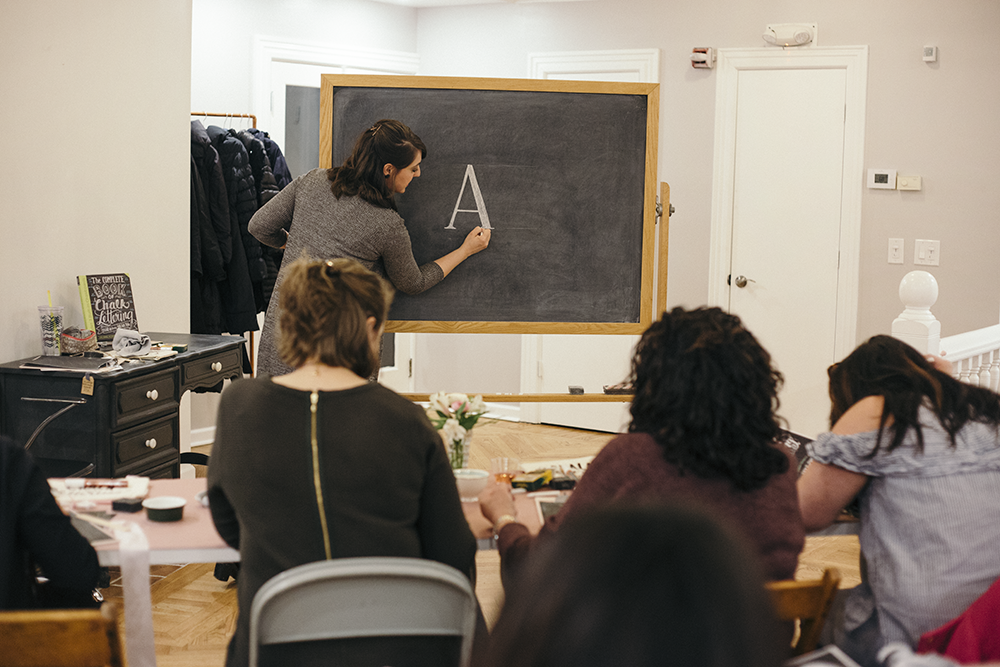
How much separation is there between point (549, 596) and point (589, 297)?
2.59m

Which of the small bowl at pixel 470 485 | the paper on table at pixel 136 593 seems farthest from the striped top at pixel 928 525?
the paper on table at pixel 136 593

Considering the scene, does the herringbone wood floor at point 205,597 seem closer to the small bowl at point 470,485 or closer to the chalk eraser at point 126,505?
the small bowl at point 470,485

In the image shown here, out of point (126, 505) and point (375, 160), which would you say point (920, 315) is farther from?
point (126, 505)

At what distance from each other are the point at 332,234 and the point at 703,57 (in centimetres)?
313

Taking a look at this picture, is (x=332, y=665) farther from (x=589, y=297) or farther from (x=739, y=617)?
(x=589, y=297)

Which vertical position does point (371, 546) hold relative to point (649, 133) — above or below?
below

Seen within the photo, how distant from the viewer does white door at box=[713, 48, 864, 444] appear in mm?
5125

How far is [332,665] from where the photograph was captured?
56.7 inches

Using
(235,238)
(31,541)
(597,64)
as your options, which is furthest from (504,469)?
(597,64)

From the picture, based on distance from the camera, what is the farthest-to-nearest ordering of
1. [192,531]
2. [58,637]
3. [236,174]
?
[236,174] < [192,531] < [58,637]

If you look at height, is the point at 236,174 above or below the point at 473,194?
above

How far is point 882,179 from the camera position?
16.5ft

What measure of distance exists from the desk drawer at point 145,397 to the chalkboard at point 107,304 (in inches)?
15.1

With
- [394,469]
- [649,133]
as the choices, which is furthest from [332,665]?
[649,133]
